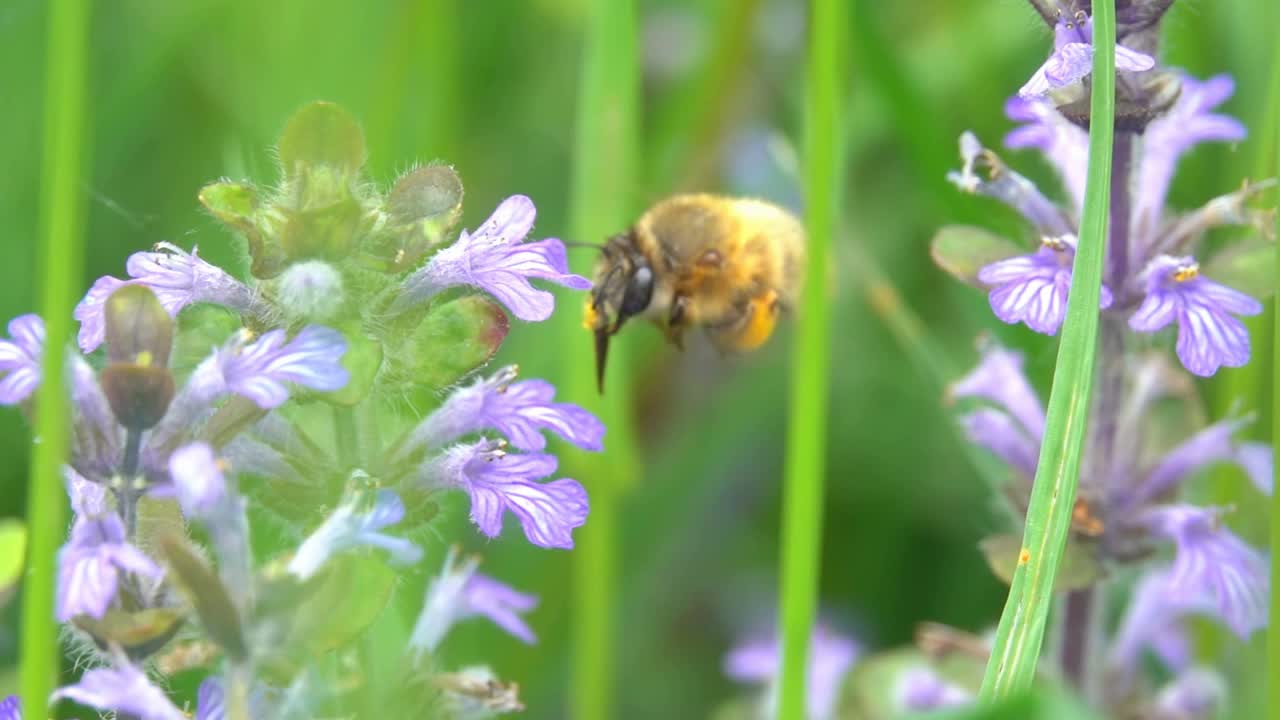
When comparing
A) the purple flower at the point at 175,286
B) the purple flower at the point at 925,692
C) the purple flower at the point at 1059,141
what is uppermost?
the purple flower at the point at 1059,141

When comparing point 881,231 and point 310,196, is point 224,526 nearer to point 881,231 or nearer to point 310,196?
point 310,196

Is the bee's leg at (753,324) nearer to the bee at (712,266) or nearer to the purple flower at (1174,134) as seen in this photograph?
the bee at (712,266)

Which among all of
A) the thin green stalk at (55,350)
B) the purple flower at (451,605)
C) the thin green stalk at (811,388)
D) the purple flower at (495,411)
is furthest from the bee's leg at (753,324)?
the thin green stalk at (55,350)

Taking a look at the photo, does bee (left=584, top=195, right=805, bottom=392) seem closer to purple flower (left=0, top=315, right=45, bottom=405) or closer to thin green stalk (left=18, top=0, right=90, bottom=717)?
purple flower (left=0, top=315, right=45, bottom=405)

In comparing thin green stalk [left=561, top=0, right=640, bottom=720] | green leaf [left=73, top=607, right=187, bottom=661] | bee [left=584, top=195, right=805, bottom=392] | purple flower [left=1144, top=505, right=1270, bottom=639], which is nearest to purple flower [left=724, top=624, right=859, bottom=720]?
thin green stalk [left=561, top=0, right=640, bottom=720]

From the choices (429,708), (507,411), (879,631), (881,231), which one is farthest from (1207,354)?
(881,231)
